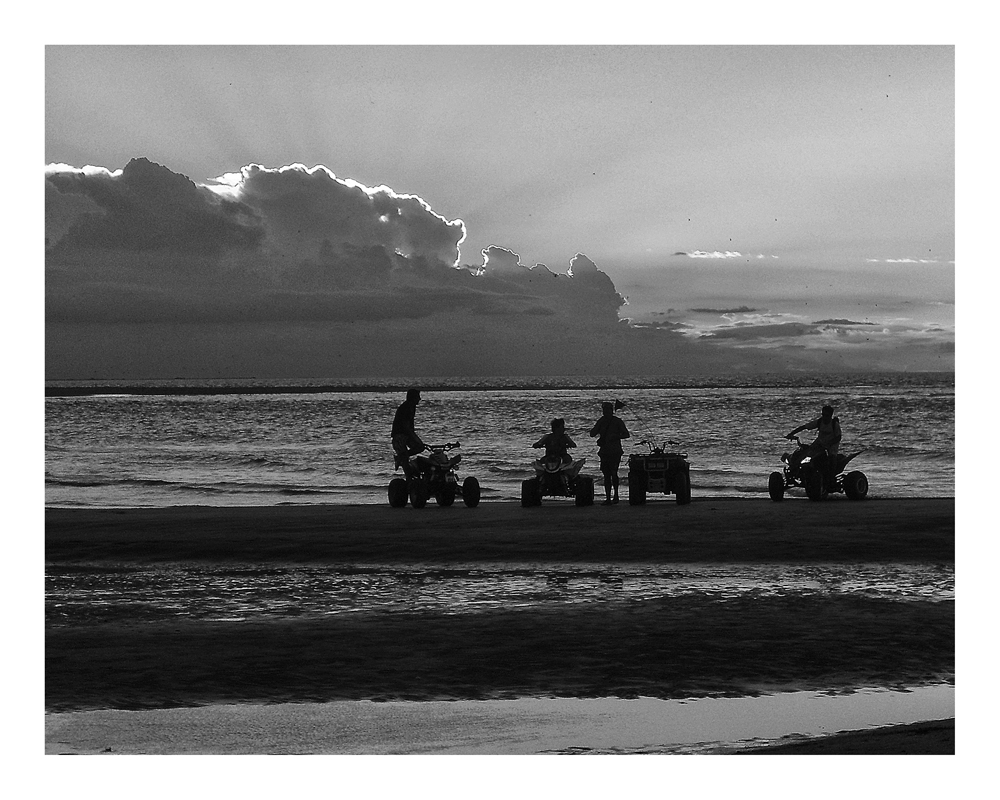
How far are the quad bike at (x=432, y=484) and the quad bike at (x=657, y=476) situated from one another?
2844 millimetres

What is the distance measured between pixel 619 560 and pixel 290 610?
4.77m

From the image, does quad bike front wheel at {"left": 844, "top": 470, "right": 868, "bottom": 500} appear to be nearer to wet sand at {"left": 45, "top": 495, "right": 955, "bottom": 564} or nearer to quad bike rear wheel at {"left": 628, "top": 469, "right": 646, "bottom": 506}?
wet sand at {"left": 45, "top": 495, "right": 955, "bottom": 564}

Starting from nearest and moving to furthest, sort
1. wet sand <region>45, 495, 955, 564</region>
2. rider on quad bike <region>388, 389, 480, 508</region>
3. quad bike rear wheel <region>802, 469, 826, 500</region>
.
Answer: wet sand <region>45, 495, 955, 564</region> → rider on quad bike <region>388, 389, 480, 508</region> → quad bike rear wheel <region>802, 469, 826, 500</region>

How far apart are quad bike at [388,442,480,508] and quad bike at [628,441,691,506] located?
9.33 ft

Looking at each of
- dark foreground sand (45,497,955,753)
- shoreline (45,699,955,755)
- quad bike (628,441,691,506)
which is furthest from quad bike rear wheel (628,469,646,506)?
shoreline (45,699,955,755)

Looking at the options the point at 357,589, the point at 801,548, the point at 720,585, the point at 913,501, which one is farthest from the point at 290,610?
the point at 913,501

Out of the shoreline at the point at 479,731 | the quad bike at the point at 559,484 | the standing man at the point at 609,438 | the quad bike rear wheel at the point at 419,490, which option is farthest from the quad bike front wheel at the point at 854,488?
the shoreline at the point at 479,731

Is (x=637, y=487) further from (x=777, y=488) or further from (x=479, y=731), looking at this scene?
(x=479, y=731)

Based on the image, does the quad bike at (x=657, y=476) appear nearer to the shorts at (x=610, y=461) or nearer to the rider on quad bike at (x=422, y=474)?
the shorts at (x=610, y=461)

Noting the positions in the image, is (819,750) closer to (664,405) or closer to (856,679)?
(856,679)

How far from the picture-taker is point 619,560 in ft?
49.2

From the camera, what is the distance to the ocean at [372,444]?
30.0 m

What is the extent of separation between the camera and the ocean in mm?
29953

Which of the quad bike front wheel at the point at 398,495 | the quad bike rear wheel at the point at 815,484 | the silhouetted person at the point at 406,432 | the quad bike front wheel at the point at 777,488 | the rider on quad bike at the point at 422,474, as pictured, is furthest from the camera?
the quad bike front wheel at the point at 777,488
